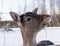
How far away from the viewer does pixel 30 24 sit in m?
0.58

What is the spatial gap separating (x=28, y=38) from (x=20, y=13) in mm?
102

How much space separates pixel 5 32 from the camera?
631 millimetres

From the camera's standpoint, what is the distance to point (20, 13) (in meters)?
0.60

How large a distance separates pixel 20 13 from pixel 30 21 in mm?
53

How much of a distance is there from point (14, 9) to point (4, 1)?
0.05 metres

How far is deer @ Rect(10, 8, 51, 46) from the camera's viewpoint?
563 mm

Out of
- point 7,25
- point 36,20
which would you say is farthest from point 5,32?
point 36,20

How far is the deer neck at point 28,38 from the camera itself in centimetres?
60

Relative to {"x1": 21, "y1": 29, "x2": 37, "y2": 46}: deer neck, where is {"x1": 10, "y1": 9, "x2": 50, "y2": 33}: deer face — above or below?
above

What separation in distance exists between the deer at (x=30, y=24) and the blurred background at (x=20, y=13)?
3 centimetres

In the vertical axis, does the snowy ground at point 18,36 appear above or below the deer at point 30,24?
below

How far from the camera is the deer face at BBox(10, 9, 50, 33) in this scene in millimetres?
567

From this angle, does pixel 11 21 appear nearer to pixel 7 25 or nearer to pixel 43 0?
pixel 7 25

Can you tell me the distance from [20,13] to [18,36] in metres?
0.11
